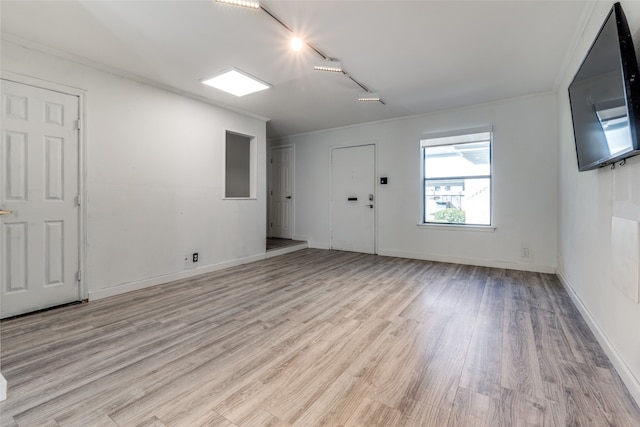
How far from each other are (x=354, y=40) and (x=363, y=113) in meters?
2.30

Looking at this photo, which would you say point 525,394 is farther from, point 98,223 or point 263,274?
point 98,223

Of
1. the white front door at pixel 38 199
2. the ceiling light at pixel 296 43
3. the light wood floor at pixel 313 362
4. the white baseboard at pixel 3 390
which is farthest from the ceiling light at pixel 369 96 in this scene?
the white baseboard at pixel 3 390

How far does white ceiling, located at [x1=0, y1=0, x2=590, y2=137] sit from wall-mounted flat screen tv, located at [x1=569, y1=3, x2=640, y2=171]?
2.34ft

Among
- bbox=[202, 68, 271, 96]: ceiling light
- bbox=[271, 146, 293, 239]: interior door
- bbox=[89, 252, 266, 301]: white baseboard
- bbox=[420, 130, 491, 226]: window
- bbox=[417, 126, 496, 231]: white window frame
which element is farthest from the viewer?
bbox=[271, 146, 293, 239]: interior door

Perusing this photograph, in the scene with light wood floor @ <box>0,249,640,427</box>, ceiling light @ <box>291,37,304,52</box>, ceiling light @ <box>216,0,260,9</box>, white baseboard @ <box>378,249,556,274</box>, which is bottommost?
light wood floor @ <box>0,249,640,427</box>

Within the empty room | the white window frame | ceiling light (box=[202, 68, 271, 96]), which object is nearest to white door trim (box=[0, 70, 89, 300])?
the empty room

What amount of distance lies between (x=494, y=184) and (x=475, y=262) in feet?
4.17

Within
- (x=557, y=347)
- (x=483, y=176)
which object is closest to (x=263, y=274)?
(x=557, y=347)

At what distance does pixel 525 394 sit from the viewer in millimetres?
1528

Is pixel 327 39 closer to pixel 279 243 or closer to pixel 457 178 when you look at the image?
pixel 457 178

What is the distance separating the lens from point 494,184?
4.34 meters

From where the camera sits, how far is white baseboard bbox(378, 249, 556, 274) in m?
4.04

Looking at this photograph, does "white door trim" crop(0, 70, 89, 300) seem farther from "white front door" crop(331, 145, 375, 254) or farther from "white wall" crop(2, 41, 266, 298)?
"white front door" crop(331, 145, 375, 254)

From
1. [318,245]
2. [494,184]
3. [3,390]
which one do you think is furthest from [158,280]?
[494,184]
